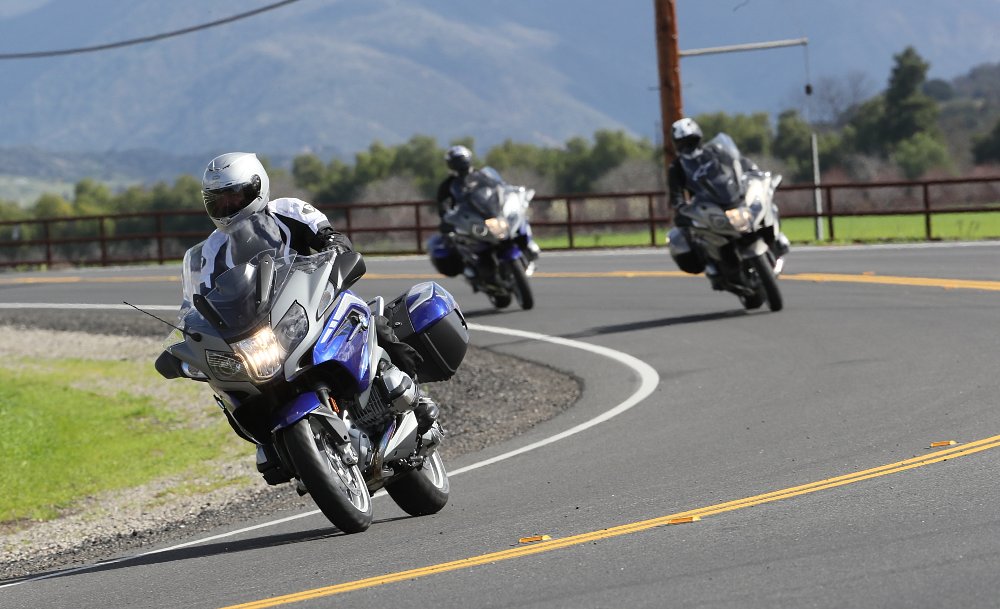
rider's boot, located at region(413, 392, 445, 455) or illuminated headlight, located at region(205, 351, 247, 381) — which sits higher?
illuminated headlight, located at region(205, 351, 247, 381)

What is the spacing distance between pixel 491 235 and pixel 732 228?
354cm

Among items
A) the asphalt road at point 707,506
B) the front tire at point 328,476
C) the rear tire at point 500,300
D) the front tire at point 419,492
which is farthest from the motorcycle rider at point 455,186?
the front tire at point 328,476

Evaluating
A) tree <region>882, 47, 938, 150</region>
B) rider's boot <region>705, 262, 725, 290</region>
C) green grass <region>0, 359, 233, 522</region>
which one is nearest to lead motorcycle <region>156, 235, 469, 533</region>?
green grass <region>0, 359, 233, 522</region>

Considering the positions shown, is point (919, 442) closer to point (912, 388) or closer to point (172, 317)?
point (912, 388)

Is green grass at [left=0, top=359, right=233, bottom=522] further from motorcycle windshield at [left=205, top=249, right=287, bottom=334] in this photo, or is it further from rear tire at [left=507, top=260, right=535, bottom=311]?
motorcycle windshield at [left=205, top=249, right=287, bottom=334]

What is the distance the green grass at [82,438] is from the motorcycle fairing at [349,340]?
4.92m

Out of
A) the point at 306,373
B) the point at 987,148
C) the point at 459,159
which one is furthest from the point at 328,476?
the point at 987,148

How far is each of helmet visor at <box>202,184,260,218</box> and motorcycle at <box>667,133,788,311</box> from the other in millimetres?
10059

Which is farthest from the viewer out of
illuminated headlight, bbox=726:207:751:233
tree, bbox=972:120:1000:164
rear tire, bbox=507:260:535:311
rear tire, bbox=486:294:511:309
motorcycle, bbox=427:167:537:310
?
tree, bbox=972:120:1000:164

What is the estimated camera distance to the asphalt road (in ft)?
22.0

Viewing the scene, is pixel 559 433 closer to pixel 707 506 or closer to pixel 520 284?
pixel 707 506

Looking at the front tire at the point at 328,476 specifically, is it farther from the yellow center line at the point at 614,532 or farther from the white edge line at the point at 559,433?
the white edge line at the point at 559,433

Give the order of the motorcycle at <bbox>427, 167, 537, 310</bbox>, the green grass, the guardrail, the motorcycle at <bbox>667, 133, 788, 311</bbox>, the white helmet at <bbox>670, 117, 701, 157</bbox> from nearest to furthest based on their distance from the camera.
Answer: the green grass, the motorcycle at <bbox>667, 133, 788, 311</bbox>, the white helmet at <bbox>670, 117, 701, 157</bbox>, the motorcycle at <bbox>427, 167, 537, 310</bbox>, the guardrail

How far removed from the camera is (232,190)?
852 cm
